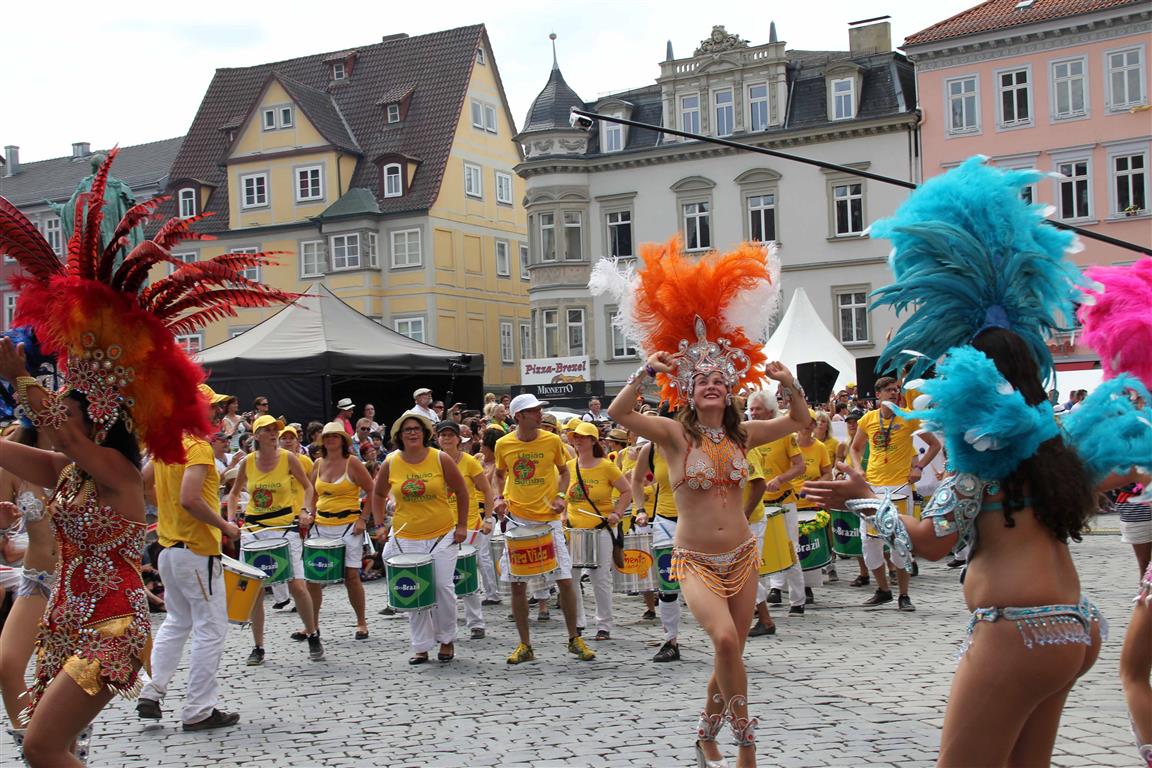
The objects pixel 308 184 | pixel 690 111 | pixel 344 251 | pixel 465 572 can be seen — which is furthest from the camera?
pixel 308 184

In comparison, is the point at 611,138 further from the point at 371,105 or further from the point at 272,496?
the point at 272,496

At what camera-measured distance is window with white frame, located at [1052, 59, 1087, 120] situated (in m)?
34.9

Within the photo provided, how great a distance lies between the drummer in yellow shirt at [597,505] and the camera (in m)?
10.8

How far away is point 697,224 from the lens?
40.2m

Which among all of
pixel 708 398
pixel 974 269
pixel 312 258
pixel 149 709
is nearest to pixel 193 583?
pixel 149 709

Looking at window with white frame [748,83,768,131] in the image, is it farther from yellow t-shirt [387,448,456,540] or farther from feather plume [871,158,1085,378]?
feather plume [871,158,1085,378]

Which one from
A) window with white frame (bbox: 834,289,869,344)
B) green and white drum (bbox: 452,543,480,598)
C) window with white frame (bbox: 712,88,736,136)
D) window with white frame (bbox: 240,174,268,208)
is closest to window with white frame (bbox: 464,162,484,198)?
window with white frame (bbox: 240,174,268,208)

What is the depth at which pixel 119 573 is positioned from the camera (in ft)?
16.6

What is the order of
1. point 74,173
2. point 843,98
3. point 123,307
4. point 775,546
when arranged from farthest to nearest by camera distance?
point 74,173 < point 843,98 < point 775,546 < point 123,307

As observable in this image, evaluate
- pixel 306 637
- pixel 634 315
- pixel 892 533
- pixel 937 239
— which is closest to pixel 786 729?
pixel 634 315

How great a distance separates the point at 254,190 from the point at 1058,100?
2940cm

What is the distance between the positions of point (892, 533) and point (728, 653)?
2.03 m

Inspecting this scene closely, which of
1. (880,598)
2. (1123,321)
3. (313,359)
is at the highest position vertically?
(313,359)

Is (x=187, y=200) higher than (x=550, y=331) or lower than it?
higher
